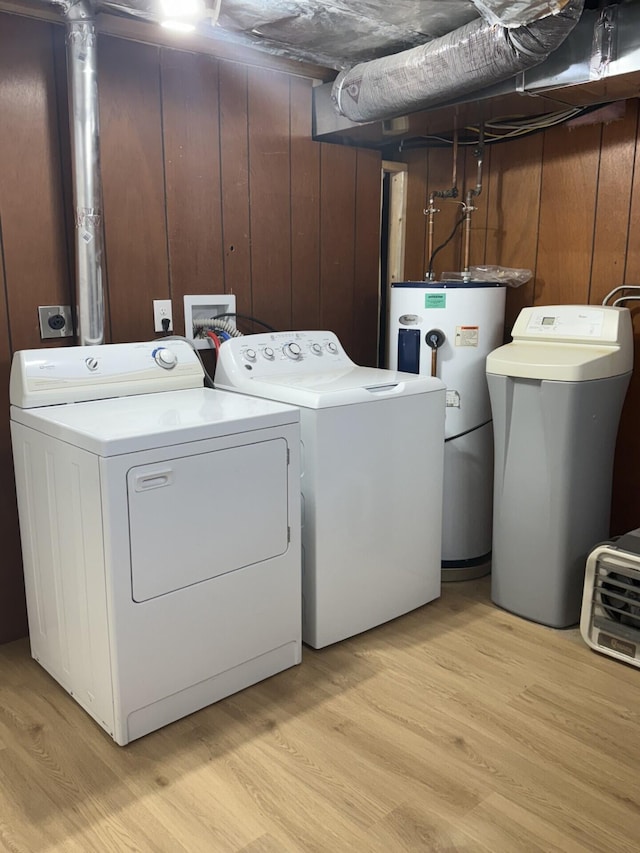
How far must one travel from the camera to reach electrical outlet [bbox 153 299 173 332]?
2.55 meters

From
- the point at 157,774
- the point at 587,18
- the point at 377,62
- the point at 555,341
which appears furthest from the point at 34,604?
the point at 587,18

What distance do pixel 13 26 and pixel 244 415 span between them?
140 centimetres

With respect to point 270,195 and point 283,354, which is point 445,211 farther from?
point 283,354

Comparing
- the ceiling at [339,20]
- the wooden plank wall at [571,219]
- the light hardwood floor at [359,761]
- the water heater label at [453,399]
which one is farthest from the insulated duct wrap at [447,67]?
the light hardwood floor at [359,761]

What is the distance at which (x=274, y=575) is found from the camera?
6.86 ft

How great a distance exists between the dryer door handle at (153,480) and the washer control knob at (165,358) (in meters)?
0.64

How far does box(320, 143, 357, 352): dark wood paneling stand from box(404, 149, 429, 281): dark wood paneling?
1.04 ft

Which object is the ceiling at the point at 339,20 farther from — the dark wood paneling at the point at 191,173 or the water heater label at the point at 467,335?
the water heater label at the point at 467,335

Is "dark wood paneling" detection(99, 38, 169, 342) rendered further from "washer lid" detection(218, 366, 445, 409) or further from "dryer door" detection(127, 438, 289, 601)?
"dryer door" detection(127, 438, 289, 601)

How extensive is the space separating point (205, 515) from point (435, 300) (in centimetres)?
131

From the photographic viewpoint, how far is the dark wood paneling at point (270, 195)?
8.99ft

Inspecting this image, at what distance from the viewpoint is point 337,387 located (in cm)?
226

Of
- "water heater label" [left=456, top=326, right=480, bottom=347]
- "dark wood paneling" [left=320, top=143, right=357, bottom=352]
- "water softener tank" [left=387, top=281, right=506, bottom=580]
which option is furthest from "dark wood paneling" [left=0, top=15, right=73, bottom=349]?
"water heater label" [left=456, top=326, right=480, bottom=347]

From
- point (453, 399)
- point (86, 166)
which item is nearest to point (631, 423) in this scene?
point (453, 399)
